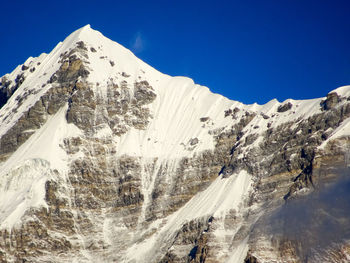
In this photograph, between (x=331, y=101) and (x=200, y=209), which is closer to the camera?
(x=200, y=209)

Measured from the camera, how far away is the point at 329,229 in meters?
162

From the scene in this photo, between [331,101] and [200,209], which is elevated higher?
[331,101]

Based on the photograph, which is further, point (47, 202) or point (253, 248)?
point (47, 202)

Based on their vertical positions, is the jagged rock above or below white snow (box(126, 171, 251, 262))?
above

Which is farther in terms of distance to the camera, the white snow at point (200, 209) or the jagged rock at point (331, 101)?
the jagged rock at point (331, 101)

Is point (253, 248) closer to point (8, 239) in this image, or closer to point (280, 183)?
point (280, 183)

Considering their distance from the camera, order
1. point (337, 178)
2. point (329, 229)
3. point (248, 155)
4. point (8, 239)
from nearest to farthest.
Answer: point (329, 229), point (337, 178), point (8, 239), point (248, 155)

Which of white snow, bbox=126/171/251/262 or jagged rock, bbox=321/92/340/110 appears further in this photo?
jagged rock, bbox=321/92/340/110

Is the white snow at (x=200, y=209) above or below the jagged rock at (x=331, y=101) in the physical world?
below

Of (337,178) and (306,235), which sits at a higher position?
(337,178)

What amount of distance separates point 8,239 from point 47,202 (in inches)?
643

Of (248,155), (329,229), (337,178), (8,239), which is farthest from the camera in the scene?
(248,155)

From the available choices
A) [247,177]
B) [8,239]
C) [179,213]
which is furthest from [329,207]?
[8,239]

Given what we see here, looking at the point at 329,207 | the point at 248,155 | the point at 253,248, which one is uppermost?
the point at 248,155
